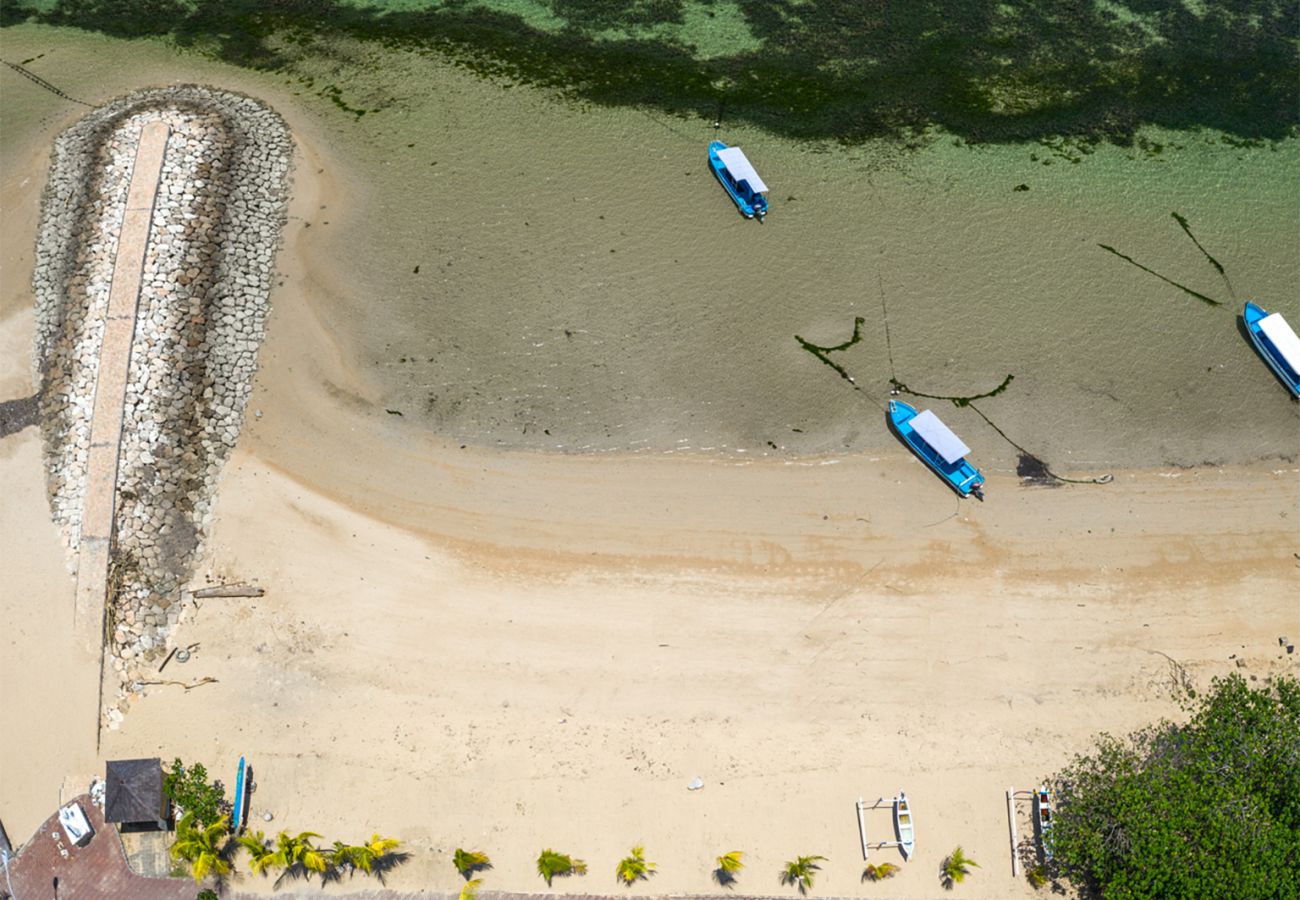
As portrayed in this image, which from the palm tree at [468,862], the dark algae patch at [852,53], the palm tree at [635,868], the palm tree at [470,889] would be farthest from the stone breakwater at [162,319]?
the palm tree at [635,868]

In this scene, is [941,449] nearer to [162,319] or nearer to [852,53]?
[852,53]

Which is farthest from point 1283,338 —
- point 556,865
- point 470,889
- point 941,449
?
point 470,889

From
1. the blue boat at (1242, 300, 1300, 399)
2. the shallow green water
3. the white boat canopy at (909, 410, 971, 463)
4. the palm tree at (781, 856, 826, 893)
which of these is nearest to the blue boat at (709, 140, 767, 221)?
the shallow green water

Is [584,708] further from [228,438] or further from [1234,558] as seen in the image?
[1234,558]

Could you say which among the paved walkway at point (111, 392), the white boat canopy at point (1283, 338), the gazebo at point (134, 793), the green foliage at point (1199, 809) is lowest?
the green foliage at point (1199, 809)

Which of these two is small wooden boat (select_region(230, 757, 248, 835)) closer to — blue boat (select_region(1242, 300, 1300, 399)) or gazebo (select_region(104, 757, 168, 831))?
gazebo (select_region(104, 757, 168, 831))

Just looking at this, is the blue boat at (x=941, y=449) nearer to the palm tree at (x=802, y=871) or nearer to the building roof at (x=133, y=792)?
the palm tree at (x=802, y=871)

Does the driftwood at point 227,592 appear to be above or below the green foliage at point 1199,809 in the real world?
above
